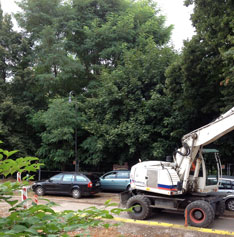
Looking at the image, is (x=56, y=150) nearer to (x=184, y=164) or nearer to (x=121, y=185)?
(x=121, y=185)

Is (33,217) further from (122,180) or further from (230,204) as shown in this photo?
(122,180)

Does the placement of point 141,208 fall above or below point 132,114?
below

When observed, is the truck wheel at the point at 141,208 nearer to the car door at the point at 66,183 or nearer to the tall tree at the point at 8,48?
the car door at the point at 66,183

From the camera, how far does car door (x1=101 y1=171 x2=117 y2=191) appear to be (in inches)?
653

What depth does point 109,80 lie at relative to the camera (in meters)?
18.8

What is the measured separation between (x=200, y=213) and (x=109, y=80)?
12.2 m

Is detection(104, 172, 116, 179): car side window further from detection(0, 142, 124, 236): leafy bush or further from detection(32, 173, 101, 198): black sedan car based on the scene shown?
detection(0, 142, 124, 236): leafy bush

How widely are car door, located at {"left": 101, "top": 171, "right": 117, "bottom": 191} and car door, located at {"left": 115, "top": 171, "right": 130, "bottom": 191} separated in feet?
A: 0.69

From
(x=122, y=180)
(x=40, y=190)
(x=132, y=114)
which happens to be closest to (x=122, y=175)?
(x=122, y=180)

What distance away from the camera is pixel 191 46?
13711mm

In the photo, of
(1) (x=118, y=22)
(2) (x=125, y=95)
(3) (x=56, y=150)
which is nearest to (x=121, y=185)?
(2) (x=125, y=95)

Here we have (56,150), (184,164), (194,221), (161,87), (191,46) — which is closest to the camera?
(194,221)

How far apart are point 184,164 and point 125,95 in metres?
9.13

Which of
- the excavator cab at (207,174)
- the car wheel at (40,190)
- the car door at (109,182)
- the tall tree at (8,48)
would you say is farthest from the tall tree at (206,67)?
the tall tree at (8,48)
